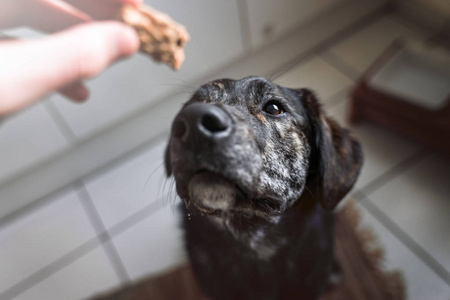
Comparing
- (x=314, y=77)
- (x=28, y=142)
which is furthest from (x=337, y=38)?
(x=28, y=142)

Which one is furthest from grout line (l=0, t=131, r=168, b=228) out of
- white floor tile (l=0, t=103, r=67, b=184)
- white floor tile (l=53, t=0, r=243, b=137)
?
white floor tile (l=53, t=0, r=243, b=137)

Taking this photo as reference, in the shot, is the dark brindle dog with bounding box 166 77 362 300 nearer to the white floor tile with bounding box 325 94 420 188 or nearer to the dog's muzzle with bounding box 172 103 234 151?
the dog's muzzle with bounding box 172 103 234 151

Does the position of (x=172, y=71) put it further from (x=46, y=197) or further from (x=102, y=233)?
(x=46, y=197)

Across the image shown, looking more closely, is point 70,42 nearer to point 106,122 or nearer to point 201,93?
point 201,93

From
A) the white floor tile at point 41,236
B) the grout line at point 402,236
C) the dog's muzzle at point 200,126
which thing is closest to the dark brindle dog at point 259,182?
the dog's muzzle at point 200,126

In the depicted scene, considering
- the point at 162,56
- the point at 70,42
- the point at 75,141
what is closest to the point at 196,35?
the point at 162,56
